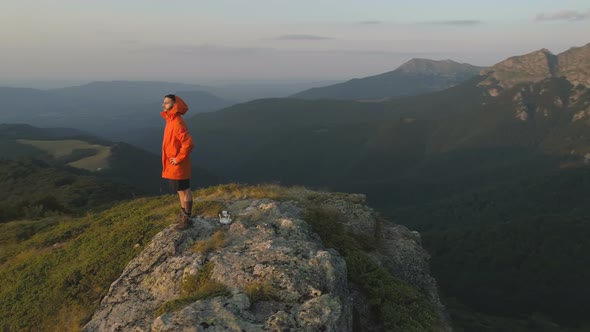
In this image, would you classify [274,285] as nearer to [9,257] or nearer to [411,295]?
[411,295]

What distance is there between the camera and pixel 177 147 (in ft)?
40.1

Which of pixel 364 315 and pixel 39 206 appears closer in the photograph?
pixel 364 315

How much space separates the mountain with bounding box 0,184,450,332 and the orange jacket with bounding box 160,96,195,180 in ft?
6.18

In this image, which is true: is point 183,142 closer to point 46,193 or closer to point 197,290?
point 197,290

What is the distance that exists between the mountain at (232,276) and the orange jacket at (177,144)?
1885mm

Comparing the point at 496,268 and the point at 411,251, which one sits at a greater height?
the point at 411,251

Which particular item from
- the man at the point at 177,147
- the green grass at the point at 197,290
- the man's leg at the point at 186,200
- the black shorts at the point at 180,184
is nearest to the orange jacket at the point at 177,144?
the man at the point at 177,147

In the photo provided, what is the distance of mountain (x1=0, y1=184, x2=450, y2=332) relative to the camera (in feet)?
28.2

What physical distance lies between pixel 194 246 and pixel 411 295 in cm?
645

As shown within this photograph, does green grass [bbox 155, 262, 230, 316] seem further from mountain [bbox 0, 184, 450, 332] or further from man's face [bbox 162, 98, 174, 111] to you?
man's face [bbox 162, 98, 174, 111]

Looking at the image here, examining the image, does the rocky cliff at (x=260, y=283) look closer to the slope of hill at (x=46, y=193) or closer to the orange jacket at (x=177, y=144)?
the orange jacket at (x=177, y=144)

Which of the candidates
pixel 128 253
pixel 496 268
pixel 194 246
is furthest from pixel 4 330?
pixel 496 268

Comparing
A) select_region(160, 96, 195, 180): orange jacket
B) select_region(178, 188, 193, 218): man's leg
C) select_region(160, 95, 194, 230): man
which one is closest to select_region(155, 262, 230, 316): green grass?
select_region(160, 95, 194, 230): man

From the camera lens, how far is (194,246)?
448 inches
